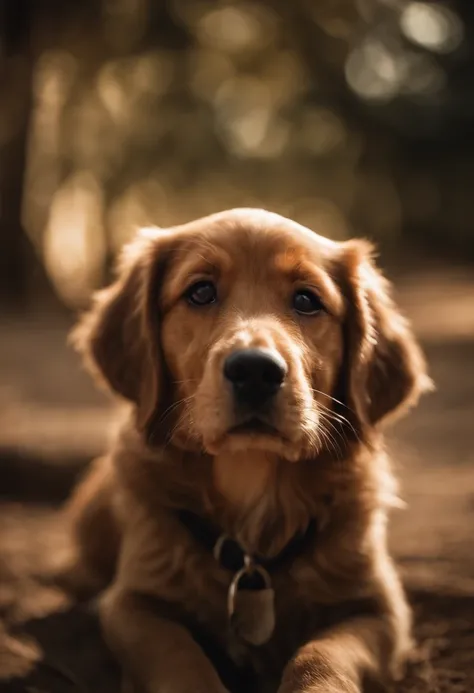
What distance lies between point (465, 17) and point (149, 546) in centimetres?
438

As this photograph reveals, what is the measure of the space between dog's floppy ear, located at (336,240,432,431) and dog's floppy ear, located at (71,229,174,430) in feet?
2.18

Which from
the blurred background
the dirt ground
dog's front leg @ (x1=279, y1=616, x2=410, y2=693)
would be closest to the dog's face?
the blurred background

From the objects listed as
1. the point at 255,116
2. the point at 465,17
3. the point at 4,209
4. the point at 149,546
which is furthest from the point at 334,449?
the point at 4,209

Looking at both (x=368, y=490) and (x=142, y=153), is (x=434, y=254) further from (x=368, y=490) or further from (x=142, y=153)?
(x=368, y=490)

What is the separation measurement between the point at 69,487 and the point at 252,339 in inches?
126

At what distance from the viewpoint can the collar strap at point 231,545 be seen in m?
2.76

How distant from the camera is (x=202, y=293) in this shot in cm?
286

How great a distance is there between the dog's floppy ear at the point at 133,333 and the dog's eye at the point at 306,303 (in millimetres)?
525

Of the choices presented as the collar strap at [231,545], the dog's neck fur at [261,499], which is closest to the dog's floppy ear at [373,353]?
the dog's neck fur at [261,499]

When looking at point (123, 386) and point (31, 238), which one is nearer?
point (123, 386)

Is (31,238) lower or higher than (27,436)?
higher

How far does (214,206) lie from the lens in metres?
9.52

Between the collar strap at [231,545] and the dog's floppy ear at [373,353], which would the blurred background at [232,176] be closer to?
the dog's floppy ear at [373,353]

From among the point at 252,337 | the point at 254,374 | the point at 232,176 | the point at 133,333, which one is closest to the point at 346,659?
the point at 254,374
